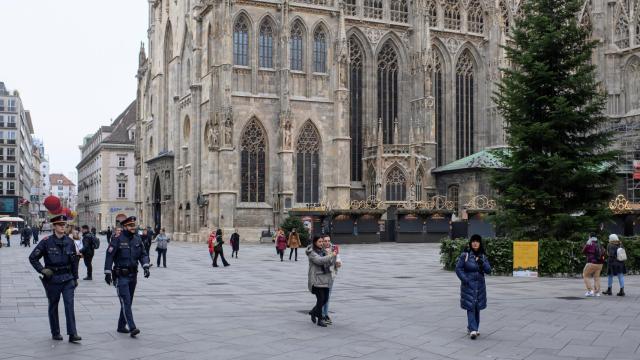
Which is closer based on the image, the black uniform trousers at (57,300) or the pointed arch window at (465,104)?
the black uniform trousers at (57,300)

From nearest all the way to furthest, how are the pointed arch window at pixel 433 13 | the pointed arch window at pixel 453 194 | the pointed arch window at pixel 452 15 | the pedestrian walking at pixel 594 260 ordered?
the pedestrian walking at pixel 594 260 → the pointed arch window at pixel 453 194 → the pointed arch window at pixel 433 13 → the pointed arch window at pixel 452 15

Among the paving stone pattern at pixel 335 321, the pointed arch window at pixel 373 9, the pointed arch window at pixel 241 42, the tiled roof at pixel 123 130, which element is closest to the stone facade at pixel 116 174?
the tiled roof at pixel 123 130

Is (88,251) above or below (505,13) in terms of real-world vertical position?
below

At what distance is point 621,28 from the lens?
210 feet

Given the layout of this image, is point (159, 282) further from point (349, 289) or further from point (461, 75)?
point (461, 75)

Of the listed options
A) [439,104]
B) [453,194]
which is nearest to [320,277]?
[453,194]

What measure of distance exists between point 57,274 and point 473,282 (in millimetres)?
6528

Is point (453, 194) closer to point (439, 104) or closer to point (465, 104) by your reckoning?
point (439, 104)

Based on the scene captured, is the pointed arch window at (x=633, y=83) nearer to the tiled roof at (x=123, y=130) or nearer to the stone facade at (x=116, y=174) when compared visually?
the stone facade at (x=116, y=174)

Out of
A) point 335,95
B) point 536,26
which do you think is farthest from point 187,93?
point 536,26

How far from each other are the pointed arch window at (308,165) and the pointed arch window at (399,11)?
40.2 feet

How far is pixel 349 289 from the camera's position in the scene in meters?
20.3

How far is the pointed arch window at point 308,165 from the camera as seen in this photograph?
53250mm

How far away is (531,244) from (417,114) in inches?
1360
